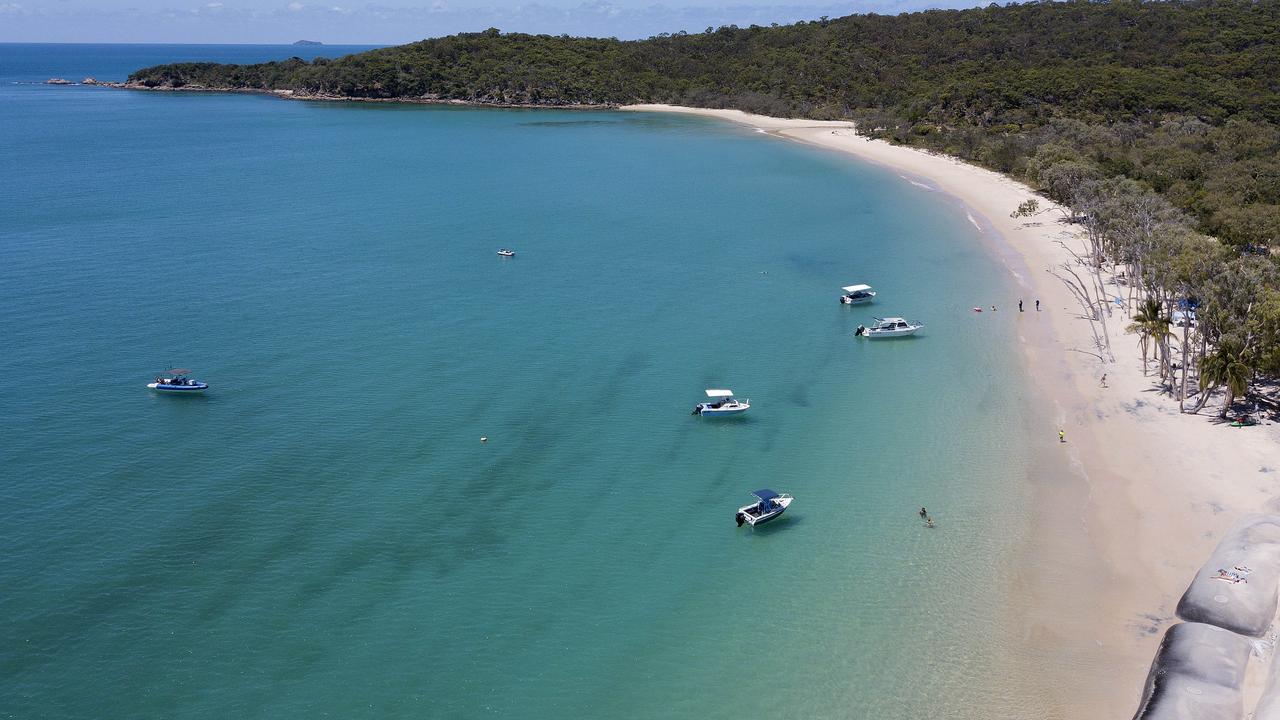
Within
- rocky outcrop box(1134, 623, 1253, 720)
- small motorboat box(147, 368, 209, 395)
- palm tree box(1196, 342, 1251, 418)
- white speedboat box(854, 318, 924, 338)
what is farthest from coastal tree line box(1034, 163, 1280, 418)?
small motorboat box(147, 368, 209, 395)

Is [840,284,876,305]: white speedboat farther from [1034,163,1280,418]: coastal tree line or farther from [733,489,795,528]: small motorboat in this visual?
[733,489,795,528]: small motorboat

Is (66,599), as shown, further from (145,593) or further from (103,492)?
(103,492)

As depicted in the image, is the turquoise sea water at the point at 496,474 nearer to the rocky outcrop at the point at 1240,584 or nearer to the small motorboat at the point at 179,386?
the small motorboat at the point at 179,386

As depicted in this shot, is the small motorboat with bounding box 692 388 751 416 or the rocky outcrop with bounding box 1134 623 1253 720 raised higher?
the small motorboat with bounding box 692 388 751 416

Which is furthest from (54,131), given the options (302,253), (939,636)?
(939,636)

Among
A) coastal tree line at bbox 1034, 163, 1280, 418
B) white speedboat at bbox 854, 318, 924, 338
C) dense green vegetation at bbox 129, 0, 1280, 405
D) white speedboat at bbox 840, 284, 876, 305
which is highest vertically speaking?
dense green vegetation at bbox 129, 0, 1280, 405

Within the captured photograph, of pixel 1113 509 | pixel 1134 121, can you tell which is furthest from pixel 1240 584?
pixel 1134 121

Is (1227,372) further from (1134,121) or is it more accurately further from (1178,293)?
(1134,121)
